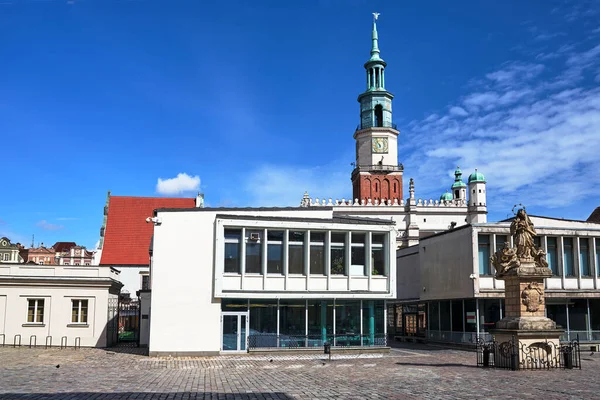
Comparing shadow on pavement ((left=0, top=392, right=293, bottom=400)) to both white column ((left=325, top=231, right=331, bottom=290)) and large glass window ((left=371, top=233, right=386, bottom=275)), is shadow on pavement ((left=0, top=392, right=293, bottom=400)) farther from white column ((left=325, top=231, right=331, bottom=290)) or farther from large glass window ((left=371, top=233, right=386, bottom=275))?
large glass window ((left=371, top=233, right=386, bottom=275))

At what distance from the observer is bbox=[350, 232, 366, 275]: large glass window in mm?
31797

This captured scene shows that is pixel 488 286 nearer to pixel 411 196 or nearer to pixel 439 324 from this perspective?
pixel 439 324

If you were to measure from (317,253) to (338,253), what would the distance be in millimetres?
1109

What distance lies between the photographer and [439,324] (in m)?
39.8

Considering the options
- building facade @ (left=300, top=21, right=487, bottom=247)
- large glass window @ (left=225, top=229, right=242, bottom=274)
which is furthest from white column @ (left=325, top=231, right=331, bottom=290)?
building facade @ (left=300, top=21, right=487, bottom=247)

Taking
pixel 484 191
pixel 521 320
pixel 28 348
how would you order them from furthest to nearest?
pixel 484 191, pixel 28 348, pixel 521 320

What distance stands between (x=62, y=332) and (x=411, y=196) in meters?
58.3

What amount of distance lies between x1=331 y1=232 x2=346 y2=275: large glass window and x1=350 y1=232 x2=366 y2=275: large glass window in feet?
1.33

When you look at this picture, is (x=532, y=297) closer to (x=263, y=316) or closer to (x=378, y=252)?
(x=378, y=252)

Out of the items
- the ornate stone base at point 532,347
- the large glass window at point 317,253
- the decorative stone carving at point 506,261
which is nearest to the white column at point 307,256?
the large glass window at point 317,253

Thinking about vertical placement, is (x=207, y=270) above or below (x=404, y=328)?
above

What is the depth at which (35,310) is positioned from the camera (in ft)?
119

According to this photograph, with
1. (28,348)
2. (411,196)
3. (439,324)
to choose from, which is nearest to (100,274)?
(28,348)

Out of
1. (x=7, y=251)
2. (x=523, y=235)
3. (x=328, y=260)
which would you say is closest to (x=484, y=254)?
(x=328, y=260)
